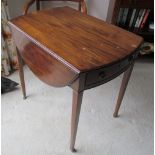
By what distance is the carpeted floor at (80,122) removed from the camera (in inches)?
50.0

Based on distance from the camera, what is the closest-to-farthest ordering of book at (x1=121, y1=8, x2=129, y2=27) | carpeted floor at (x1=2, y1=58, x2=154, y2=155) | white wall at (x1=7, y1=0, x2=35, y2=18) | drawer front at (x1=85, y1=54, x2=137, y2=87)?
drawer front at (x1=85, y1=54, x2=137, y2=87) → carpeted floor at (x1=2, y1=58, x2=154, y2=155) → white wall at (x1=7, y1=0, x2=35, y2=18) → book at (x1=121, y1=8, x2=129, y2=27)

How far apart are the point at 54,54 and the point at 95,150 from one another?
732 millimetres

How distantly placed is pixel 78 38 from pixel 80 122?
680 mm

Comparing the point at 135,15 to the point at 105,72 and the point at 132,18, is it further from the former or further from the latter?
the point at 105,72

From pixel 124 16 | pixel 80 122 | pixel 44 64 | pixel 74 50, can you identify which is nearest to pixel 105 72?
pixel 74 50

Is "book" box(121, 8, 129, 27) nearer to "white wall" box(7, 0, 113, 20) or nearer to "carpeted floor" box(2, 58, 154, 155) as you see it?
"white wall" box(7, 0, 113, 20)

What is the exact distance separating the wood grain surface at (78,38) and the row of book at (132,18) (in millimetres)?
727

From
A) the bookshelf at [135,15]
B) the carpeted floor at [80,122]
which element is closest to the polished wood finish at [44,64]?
the carpeted floor at [80,122]

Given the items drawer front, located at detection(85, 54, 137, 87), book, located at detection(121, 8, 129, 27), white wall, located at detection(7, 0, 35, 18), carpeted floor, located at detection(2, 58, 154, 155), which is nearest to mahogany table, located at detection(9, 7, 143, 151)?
drawer front, located at detection(85, 54, 137, 87)

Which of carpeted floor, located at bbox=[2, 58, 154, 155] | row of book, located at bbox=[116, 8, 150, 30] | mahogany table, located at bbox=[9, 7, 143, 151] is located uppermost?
mahogany table, located at bbox=[9, 7, 143, 151]

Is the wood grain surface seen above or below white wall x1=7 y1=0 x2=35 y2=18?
above

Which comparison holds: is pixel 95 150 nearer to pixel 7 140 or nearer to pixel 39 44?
pixel 7 140

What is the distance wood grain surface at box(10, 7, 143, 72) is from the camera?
2.87 ft

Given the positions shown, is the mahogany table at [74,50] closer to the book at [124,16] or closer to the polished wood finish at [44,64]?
the polished wood finish at [44,64]
